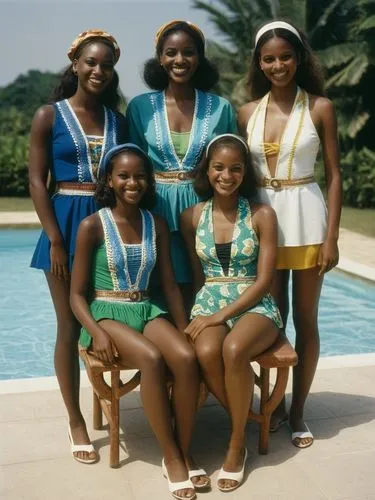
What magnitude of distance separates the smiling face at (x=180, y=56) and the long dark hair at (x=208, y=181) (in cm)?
37

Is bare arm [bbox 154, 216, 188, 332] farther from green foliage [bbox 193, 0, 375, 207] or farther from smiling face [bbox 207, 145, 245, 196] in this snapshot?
green foliage [bbox 193, 0, 375, 207]

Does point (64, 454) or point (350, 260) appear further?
point (350, 260)

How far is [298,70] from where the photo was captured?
3295 mm

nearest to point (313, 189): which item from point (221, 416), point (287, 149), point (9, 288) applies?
point (287, 149)

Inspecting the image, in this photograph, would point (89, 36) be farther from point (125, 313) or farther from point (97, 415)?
point (97, 415)

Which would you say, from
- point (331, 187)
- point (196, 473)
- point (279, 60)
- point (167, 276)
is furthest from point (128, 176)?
point (196, 473)

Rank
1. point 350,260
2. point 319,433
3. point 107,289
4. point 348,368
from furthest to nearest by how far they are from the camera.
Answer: point 350,260 → point 348,368 → point 319,433 → point 107,289

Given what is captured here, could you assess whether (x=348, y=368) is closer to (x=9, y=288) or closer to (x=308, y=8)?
(x=9, y=288)

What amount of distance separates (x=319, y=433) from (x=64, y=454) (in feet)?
4.18

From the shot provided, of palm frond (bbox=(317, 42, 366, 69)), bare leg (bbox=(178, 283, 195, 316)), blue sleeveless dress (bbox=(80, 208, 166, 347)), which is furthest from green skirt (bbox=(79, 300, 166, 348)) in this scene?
palm frond (bbox=(317, 42, 366, 69))

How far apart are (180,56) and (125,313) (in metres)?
1.22

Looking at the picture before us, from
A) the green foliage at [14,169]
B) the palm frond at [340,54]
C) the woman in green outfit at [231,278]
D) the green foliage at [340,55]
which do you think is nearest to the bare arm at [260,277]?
the woman in green outfit at [231,278]

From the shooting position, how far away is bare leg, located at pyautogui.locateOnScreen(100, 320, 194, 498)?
2.84 m

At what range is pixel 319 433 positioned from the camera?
3434mm
